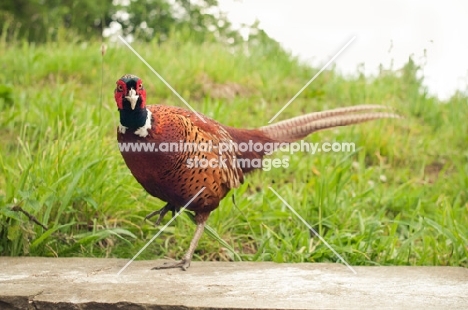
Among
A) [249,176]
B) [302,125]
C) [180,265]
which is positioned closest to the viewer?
[180,265]

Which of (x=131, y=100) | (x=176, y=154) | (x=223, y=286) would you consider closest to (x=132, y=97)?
(x=131, y=100)

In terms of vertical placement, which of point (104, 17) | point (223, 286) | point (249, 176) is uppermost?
point (104, 17)

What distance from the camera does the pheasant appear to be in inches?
97.5

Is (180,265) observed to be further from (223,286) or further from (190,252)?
(223,286)

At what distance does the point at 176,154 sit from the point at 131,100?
14.5 inches

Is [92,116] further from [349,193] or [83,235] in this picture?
[349,193]

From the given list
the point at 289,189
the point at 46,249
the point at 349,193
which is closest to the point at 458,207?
the point at 349,193

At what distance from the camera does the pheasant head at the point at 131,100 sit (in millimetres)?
2336

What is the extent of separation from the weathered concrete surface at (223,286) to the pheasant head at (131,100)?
A: 0.67 meters

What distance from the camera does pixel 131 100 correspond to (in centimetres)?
236

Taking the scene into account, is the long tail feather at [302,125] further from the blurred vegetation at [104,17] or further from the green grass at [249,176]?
the blurred vegetation at [104,17]

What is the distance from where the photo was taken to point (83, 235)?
11.1 feet

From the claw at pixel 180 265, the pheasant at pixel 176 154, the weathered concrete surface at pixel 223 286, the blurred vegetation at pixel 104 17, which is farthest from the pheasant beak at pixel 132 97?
the blurred vegetation at pixel 104 17

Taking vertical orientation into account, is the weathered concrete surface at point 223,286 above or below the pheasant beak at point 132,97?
below
